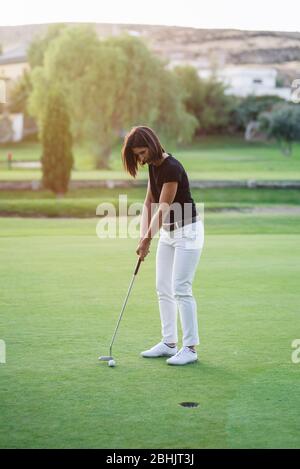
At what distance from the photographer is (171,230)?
157 inches

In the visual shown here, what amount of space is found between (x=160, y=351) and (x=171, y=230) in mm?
648

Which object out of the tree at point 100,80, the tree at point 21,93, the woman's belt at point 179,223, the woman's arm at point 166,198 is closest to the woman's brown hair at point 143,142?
the woman's arm at point 166,198

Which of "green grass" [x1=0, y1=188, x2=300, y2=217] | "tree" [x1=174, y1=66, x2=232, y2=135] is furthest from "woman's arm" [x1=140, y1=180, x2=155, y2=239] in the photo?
"tree" [x1=174, y1=66, x2=232, y2=135]

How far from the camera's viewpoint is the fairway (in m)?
2.91

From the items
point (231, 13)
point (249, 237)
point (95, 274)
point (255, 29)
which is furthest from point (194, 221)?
point (255, 29)

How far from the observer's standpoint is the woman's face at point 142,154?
3.85 m

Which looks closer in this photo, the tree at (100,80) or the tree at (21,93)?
the tree at (21,93)

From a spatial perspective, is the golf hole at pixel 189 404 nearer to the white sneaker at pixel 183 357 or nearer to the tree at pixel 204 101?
the white sneaker at pixel 183 357

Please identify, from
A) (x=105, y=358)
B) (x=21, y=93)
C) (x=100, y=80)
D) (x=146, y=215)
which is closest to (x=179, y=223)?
(x=146, y=215)

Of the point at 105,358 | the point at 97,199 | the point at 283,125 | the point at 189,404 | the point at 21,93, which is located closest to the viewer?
the point at 189,404

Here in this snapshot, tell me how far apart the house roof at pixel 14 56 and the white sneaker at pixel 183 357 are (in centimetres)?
1331

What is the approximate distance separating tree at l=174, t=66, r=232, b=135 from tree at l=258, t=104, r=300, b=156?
0.94m

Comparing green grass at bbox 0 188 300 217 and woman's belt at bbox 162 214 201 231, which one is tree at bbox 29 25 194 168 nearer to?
green grass at bbox 0 188 300 217

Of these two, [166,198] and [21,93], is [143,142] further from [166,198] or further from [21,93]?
[21,93]
